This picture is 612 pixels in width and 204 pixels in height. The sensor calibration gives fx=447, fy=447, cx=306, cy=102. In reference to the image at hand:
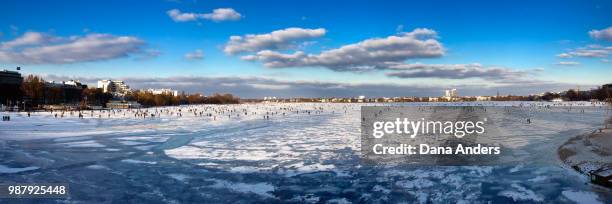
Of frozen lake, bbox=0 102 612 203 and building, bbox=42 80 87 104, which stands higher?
building, bbox=42 80 87 104

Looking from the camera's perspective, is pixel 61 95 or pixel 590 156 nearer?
pixel 590 156

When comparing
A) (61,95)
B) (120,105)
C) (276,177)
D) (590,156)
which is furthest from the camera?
(120,105)

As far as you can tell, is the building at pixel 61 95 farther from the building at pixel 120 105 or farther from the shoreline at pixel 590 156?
the shoreline at pixel 590 156

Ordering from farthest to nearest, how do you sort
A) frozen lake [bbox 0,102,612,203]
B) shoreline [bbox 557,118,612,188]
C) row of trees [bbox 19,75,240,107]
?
row of trees [bbox 19,75,240,107], shoreline [bbox 557,118,612,188], frozen lake [bbox 0,102,612,203]

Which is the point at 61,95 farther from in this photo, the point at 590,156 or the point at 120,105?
the point at 590,156

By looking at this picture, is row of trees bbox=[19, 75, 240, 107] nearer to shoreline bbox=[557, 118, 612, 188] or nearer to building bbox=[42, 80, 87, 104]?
building bbox=[42, 80, 87, 104]

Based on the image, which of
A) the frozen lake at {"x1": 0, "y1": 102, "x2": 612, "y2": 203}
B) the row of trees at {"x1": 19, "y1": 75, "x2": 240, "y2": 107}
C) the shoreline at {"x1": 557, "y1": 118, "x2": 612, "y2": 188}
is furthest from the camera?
the row of trees at {"x1": 19, "y1": 75, "x2": 240, "y2": 107}

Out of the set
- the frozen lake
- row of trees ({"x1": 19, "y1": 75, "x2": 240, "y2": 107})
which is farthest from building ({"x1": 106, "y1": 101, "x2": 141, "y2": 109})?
the frozen lake

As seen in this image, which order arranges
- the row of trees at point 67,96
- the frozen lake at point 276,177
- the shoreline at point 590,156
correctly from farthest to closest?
the row of trees at point 67,96 → the shoreline at point 590,156 → the frozen lake at point 276,177

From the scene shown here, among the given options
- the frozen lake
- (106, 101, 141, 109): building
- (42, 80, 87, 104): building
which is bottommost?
the frozen lake

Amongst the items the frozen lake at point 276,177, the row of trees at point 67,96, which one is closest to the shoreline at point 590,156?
the frozen lake at point 276,177

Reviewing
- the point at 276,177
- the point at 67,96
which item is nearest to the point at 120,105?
the point at 67,96

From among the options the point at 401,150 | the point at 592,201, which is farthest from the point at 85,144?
the point at 592,201

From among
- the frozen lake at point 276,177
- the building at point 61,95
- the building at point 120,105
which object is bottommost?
the frozen lake at point 276,177
